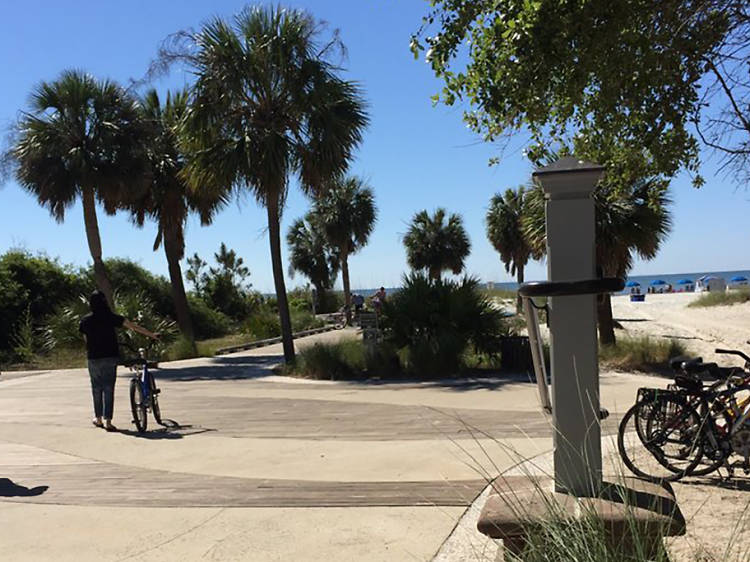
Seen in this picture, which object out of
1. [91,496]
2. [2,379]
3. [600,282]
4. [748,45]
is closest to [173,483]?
[91,496]

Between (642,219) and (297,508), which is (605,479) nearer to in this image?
(297,508)

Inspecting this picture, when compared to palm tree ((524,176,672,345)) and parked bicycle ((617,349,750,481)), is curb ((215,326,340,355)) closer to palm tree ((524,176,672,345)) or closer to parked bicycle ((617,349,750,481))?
palm tree ((524,176,672,345))

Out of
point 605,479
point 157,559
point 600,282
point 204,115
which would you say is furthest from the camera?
point 204,115

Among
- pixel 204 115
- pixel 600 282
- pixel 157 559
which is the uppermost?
pixel 204 115

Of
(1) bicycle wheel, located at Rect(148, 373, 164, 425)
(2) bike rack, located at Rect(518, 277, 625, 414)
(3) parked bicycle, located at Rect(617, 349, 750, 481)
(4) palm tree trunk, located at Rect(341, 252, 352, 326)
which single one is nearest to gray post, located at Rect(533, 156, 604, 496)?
(2) bike rack, located at Rect(518, 277, 625, 414)

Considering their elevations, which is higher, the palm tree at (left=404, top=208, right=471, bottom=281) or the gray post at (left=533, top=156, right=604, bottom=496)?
the palm tree at (left=404, top=208, right=471, bottom=281)

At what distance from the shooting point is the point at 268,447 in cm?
805

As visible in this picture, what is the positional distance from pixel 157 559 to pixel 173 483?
1922 millimetres

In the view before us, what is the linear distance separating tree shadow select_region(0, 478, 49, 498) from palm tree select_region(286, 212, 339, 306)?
138 ft

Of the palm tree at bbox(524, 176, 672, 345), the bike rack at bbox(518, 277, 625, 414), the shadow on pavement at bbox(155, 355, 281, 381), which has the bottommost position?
the shadow on pavement at bbox(155, 355, 281, 381)

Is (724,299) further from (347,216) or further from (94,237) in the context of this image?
(94,237)

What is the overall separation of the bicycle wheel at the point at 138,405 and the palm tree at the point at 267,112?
743 cm

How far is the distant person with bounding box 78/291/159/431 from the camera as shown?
9.55m

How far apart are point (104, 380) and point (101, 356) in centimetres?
33
